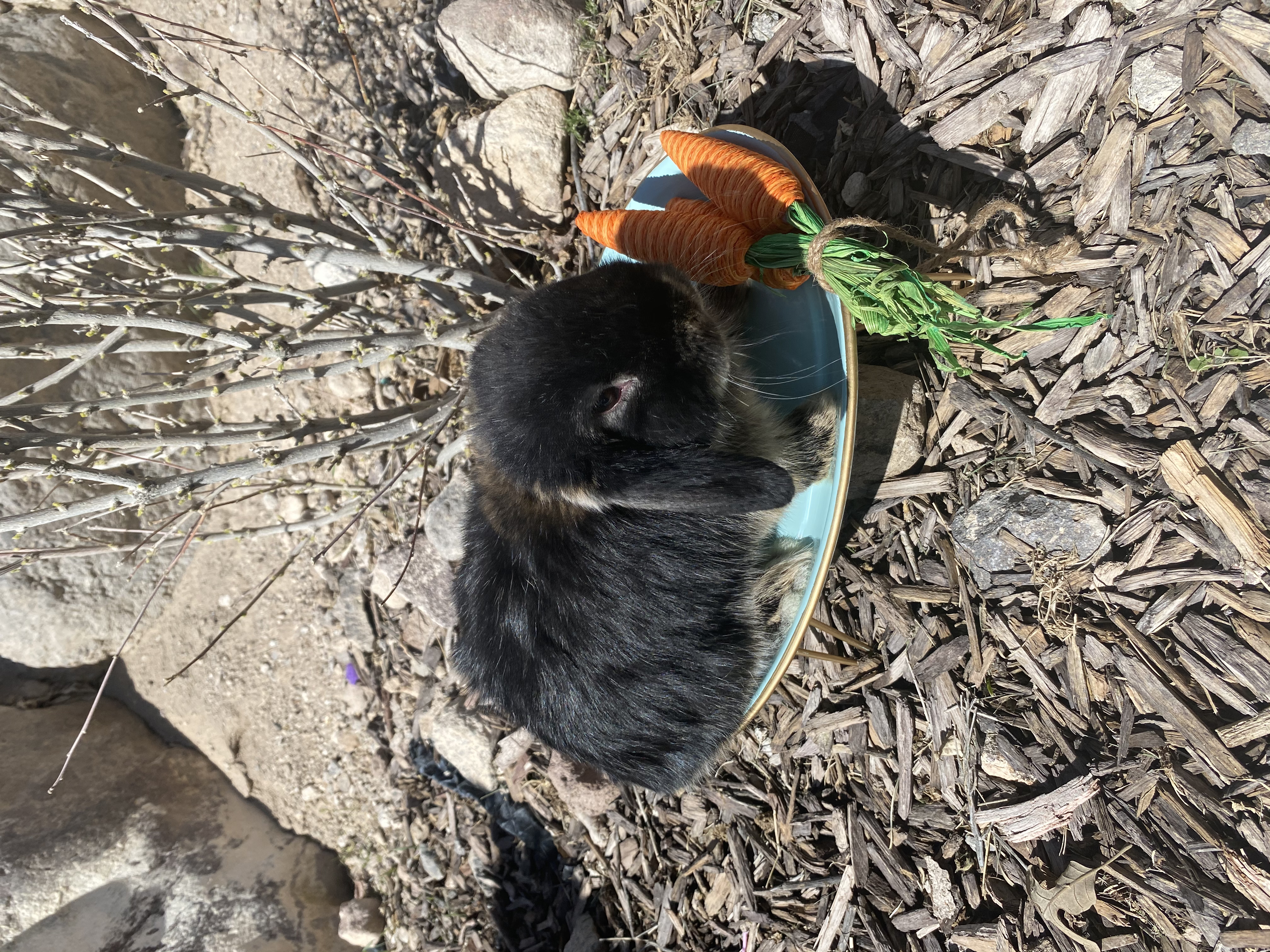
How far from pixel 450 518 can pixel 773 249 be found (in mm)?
2382

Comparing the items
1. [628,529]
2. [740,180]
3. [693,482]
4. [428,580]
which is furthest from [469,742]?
[740,180]

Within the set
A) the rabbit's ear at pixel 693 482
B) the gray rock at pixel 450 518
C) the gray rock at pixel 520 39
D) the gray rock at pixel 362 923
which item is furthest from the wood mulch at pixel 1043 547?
the gray rock at pixel 362 923

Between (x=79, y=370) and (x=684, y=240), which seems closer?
(x=684, y=240)

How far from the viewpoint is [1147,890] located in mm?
2270

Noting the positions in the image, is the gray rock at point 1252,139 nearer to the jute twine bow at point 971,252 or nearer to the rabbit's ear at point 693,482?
the jute twine bow at point 971,252

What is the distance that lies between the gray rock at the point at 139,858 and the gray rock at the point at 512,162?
14.0ft

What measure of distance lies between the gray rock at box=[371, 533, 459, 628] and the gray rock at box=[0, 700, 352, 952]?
1917 mm

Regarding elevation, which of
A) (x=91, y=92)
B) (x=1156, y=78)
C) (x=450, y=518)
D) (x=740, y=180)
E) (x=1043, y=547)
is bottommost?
(x=450, y=518)

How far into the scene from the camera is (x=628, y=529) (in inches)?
107

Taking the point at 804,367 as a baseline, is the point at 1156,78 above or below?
above

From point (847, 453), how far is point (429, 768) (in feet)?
10.5

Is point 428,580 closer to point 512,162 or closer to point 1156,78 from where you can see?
point 512,162

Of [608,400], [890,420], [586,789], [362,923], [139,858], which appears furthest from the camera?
[139,858]

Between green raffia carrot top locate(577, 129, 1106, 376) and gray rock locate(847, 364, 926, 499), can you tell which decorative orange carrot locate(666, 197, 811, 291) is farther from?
gray rock locate(847, 364, 926, 499)
